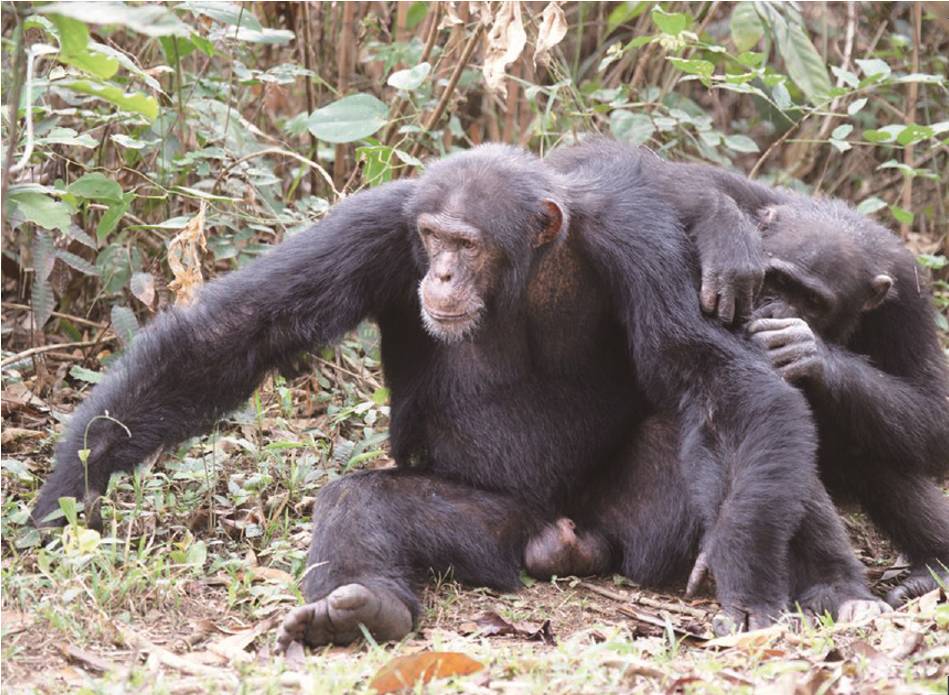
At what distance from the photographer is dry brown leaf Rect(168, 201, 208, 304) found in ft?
23.2

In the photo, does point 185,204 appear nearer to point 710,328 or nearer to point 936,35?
point 710,328

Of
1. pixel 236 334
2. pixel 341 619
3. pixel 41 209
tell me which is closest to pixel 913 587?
pixel 341 619

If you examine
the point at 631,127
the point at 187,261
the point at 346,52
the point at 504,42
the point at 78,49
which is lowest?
the point at 187,261

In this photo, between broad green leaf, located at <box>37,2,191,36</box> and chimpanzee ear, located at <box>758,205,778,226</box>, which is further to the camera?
chimpanzee ear, located at <box>758,205,778,226</box>

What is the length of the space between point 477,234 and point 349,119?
2448 millimetres

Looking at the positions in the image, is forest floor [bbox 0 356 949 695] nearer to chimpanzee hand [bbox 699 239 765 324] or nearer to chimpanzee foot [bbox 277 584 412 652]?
chimpanzee foot [bbox 277 584 412 652]

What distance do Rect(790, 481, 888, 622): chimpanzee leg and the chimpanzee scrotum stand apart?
25 cm

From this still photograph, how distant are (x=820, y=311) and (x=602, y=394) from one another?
3.70 feet

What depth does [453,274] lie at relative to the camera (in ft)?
19.4

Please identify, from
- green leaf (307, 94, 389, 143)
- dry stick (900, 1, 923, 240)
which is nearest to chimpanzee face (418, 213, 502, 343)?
green leaf (307, 94, 389, 143)

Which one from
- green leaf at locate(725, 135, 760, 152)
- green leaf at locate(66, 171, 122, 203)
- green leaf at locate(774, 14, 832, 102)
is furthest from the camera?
green leaf at locate(725, 135, 760, 152)

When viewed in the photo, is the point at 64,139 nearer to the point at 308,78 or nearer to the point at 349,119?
the point at 349,119

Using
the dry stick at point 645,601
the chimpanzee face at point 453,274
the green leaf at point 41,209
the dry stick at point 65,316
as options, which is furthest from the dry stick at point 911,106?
the green leaf at point 41,209

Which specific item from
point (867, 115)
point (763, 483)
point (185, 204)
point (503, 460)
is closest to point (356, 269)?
point (503, 460)
